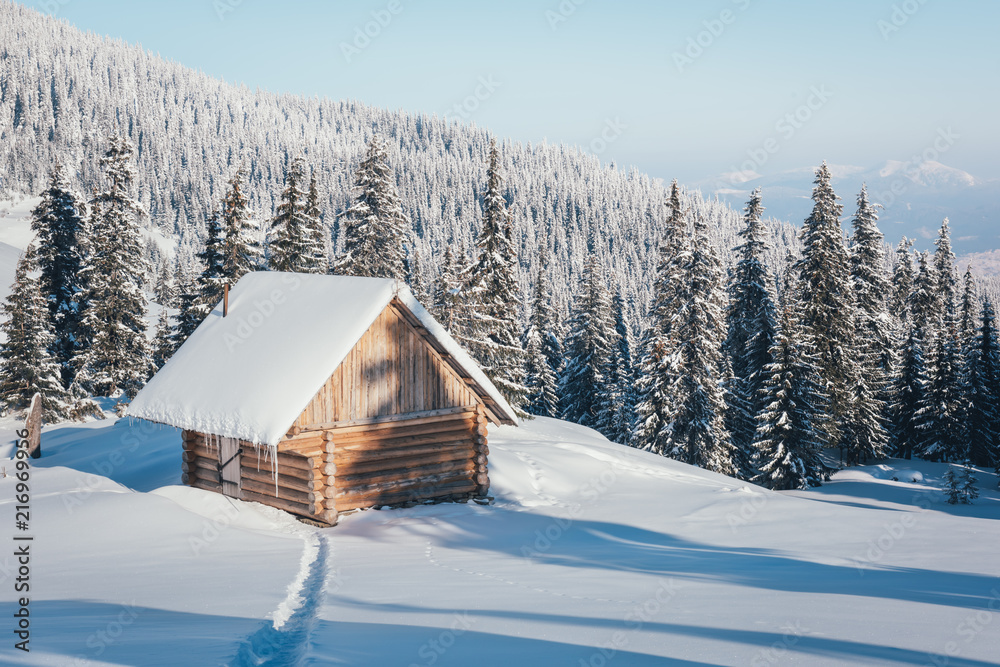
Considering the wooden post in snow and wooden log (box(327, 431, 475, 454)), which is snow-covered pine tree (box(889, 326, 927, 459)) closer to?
wooden log (box(327, 431, 475, 454))

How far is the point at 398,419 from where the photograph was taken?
630 inches

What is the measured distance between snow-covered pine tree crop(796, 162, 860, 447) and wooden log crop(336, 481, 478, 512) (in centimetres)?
2541

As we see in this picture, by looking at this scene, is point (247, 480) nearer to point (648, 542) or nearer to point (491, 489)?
point (491, 489)

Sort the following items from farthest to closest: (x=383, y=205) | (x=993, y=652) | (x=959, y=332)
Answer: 1. (x=959, y=332)
2. (x=383, y=205)
3. (x=993, y=652)

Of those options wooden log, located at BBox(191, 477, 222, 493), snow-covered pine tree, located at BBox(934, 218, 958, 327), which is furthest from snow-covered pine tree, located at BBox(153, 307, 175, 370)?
snow-covered pine tree, located at BBox(934, 218, 958, 327)

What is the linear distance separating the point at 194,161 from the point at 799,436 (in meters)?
207

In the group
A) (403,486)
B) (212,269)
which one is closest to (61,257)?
(212,269)

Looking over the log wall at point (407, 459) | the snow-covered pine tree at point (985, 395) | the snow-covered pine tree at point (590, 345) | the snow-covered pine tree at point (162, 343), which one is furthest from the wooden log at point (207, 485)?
the snow-covered pine tree at point (985, 395)

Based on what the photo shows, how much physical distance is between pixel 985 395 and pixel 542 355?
30.6 metres

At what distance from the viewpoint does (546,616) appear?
815 cm

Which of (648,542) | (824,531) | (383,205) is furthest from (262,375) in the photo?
(383,205)

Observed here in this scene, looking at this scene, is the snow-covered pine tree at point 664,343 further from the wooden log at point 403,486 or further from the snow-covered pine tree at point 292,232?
the snow-covered pine tree at point 292,232

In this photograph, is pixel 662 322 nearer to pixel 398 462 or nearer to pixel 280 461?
pixel 398 462

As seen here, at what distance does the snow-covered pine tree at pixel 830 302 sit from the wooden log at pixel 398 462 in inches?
996
